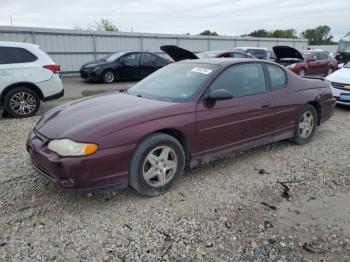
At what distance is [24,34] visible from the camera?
51.4 feet

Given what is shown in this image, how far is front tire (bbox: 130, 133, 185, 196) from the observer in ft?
11.1

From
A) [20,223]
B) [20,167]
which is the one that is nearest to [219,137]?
[20,223]

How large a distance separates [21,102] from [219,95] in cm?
536

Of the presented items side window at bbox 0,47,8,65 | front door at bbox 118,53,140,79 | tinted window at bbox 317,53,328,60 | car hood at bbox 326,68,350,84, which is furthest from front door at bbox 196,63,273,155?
tinted window at bbox 317,53,328,60

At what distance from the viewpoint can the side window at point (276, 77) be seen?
4.80m

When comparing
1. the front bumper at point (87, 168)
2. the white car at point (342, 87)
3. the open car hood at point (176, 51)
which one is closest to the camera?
the front bumper at point (87, 168)

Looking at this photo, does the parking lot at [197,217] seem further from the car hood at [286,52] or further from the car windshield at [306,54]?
the car windshield at [306,54]

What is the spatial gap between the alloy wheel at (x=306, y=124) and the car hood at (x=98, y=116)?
268cm

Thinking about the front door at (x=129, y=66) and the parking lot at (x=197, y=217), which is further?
the front door at (x=129, y=66)

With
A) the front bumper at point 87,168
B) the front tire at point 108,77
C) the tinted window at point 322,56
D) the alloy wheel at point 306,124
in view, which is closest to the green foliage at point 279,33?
the tinted window at point 322,56

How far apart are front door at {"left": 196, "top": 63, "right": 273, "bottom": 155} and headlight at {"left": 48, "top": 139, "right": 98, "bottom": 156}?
134 centimetres

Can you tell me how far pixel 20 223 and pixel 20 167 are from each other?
1463 millimetres

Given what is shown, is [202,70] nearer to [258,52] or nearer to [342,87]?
[342,87]

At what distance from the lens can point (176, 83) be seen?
422 centimetres
